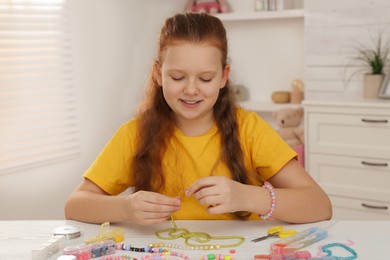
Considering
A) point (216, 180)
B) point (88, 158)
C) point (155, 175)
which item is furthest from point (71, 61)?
point (216, 180)

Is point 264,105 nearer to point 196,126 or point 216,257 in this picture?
point 196,126

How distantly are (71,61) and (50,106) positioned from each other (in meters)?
0.34

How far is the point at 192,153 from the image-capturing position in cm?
187

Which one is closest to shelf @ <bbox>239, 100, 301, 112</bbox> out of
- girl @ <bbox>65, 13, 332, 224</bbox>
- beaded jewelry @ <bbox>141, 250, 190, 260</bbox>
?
girl @ <bbox>65, 13, 332, 224</bbox>

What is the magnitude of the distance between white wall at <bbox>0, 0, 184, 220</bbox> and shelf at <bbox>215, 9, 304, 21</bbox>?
528 millimetres

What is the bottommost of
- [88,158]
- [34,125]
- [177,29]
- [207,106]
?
[88,158]

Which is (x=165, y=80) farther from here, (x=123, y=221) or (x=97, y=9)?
(x=97, y=9)

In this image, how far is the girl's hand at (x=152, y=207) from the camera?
1.50 meters

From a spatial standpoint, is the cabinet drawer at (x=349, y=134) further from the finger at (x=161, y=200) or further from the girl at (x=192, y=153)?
the finger at (x=161, y=200)

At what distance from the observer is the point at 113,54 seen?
166 inches

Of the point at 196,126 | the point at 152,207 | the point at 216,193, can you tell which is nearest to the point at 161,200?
the point at 152,207

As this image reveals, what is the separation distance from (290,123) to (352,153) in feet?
1.85

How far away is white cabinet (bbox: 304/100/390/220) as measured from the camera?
3486 mm

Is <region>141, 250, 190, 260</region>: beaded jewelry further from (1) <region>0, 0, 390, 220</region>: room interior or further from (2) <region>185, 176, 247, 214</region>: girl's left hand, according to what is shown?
(1) <region>0, 0, 390, 220</region>: room interior
